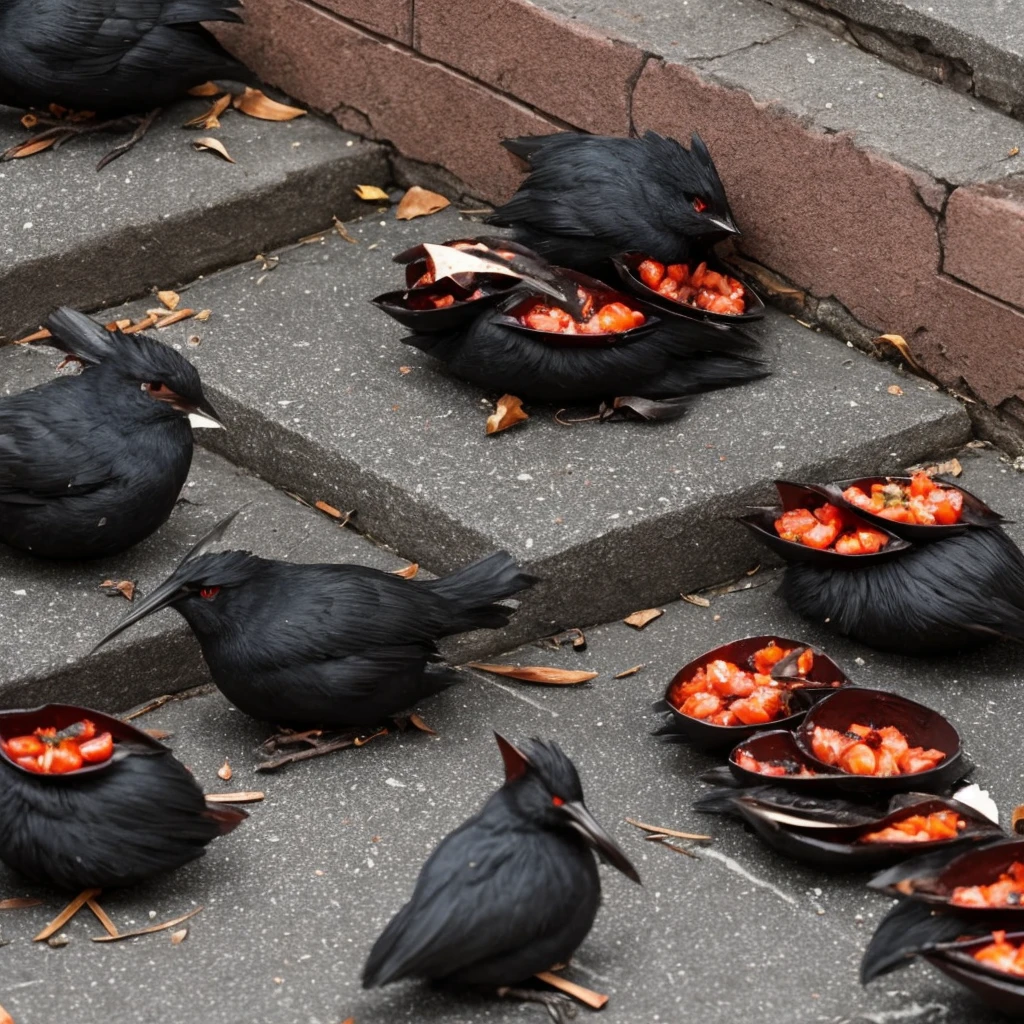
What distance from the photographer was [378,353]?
4.69 m

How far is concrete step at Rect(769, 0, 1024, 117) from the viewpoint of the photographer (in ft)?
14.6

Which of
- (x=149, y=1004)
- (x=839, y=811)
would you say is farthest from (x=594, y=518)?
(x=149, y=1004)

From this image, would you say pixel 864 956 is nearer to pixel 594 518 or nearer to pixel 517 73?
pixel 594 518

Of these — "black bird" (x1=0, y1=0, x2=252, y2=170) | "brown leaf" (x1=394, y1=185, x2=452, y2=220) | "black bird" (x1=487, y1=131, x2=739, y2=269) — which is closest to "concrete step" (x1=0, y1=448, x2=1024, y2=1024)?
"black bird" (x1=487, y1=131, x2=739, y2=269)

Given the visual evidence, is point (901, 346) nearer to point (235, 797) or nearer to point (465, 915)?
point (235, 797)

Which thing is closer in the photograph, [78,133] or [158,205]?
[158,205]

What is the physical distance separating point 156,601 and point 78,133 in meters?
2.26

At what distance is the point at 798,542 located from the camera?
13.0 ft

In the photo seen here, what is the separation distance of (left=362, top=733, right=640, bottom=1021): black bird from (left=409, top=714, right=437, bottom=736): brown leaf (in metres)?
0.71

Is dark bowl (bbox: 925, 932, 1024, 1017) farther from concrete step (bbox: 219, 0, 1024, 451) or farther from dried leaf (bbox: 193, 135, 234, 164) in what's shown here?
dried leaf (bbox: 193, 135, 234, 164)

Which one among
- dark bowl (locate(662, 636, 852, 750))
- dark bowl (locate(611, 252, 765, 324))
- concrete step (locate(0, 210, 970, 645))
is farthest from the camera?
dark bowl (locate(611, 252, 765, 324))

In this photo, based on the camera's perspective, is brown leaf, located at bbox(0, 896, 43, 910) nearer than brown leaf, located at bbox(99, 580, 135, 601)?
Yes

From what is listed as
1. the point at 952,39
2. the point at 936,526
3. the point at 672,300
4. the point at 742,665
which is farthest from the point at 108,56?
the point at 936,526

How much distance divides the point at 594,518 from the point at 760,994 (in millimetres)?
1278
